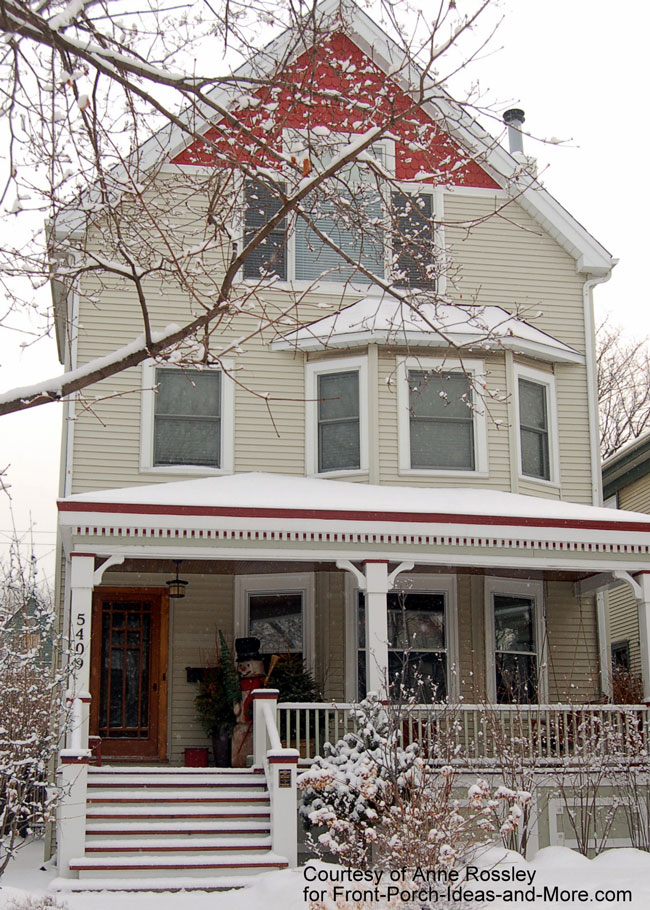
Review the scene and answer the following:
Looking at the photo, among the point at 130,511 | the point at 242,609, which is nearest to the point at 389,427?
the point at 242,609

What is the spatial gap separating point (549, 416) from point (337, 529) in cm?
479

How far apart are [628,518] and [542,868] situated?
4.42 m

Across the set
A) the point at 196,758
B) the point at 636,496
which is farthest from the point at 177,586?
the point at 636,496

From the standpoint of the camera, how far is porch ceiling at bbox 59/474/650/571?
1153 centimetres

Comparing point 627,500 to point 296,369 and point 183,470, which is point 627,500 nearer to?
point 296,369

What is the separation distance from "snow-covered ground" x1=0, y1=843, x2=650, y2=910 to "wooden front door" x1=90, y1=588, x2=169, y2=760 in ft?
11.4

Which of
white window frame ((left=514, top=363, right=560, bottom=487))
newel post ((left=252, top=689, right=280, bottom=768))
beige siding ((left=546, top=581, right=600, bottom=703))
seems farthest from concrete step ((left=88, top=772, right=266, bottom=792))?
white window frame ((left=514, top=363, right=560, bottom=487))

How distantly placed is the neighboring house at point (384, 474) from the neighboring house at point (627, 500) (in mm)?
4496

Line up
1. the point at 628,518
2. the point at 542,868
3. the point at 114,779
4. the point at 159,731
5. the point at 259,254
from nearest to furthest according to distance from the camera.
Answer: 1. the point at 542,868
2. the point at 114,779
3. the point at 628,518
4. the point at 159,731
5. the point at 259,254

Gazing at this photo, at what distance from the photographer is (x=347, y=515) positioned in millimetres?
11898

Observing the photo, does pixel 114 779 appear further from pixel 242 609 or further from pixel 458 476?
pixel 458 476

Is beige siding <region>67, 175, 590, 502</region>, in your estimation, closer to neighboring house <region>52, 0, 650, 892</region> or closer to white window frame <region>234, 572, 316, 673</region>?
neighboring house <region>52, 0, 650, 892</region>

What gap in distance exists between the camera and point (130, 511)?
11.5 metres

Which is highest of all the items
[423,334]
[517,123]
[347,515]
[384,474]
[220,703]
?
[517,123]
